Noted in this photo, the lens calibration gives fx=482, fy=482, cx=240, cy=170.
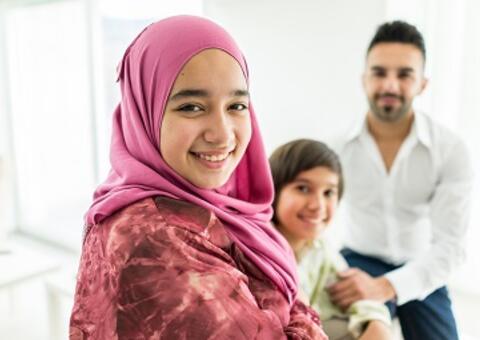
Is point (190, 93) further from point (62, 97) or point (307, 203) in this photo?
point (62, 97)

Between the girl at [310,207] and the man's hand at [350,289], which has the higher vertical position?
the girl at [310,207]

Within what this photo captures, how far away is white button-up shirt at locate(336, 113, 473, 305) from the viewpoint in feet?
5.89

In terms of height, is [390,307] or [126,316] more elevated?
[126,316]

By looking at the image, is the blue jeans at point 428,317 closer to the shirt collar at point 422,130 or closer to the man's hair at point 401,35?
the shirt collar at point 422,130

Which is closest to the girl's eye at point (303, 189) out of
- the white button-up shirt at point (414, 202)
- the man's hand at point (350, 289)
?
the man's hand at point (350, 289)

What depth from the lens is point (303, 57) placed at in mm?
2846

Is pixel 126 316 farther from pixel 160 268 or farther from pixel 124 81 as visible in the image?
pixel 124 81

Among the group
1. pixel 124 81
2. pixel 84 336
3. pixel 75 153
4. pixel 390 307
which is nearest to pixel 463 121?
pixel 390 307

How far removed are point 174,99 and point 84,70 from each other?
2.96m

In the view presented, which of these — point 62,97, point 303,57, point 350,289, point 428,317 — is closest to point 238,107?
point 350,289

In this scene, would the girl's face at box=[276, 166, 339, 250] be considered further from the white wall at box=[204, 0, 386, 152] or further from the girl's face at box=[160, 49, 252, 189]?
the white wall at box=[204, 0, 386, 152]

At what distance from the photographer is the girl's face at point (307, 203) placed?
139 centimetres

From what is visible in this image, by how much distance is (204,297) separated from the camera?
2.43ft

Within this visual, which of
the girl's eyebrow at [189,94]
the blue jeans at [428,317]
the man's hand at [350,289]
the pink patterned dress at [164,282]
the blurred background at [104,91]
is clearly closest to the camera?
the pink patterned dress at [164,282]
